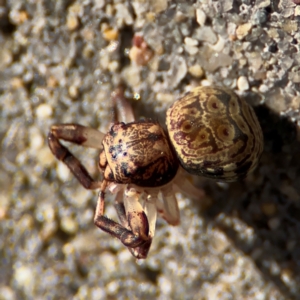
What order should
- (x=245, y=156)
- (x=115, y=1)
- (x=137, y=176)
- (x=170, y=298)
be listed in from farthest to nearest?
(x=170, y=298) → (x=115, y=1) → (x=137, y=176) → (x=245, y=156)

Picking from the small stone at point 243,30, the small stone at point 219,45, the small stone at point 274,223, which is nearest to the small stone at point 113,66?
the small stone at point 219,45

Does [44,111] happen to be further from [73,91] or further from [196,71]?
[196,71]

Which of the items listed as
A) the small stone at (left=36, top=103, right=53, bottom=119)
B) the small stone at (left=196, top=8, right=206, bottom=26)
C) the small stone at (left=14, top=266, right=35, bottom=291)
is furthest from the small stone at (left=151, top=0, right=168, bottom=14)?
the small stone at (left=14, top=266, right=35, bottom=291)

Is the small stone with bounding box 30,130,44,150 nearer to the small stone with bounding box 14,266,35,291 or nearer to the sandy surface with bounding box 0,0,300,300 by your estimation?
the sandy surface with bounding box 0,0,300,300

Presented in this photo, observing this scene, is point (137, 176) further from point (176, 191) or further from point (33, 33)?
point (33, 33)

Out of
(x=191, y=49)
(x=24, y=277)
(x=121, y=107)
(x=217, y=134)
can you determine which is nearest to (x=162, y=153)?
(x=217, y=134)

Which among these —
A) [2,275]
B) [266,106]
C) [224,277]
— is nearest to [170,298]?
[224,277]
